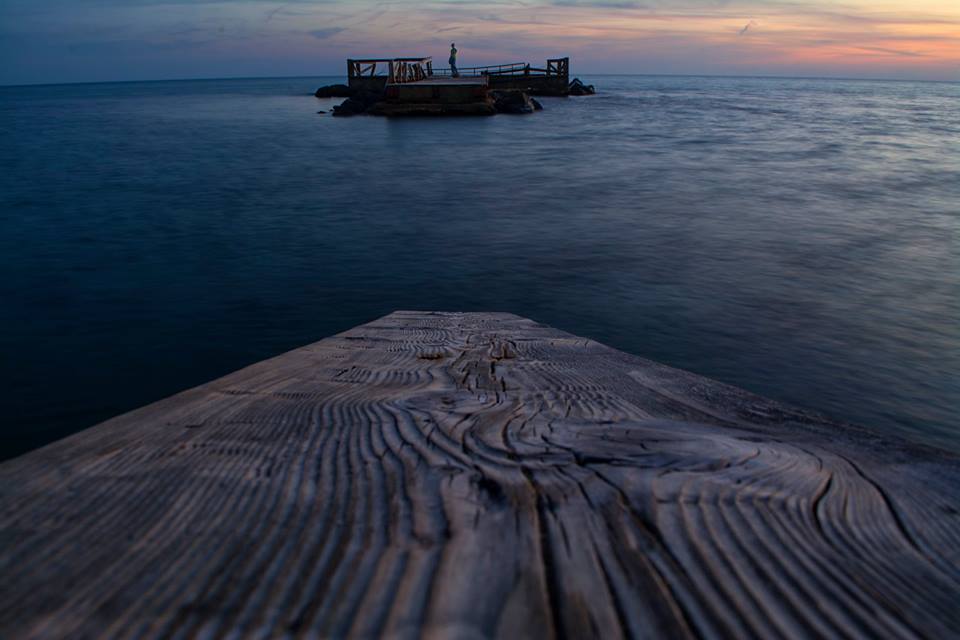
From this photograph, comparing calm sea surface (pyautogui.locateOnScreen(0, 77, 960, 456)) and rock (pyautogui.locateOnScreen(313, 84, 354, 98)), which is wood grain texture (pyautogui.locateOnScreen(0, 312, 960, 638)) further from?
rock (pyautogui.locateOnScreen(313, 84, 354, 98))

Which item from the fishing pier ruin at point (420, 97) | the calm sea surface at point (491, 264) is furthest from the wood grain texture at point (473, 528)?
the fishing pier ruin at point (420, 97)

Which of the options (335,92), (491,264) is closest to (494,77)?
(335,92)

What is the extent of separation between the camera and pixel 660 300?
7.41m

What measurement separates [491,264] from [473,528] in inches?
322

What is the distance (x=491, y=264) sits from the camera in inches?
351

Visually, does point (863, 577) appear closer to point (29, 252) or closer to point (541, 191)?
point (29, 252)

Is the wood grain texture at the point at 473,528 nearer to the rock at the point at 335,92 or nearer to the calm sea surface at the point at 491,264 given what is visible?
the calm sea surface at the point at 491,264

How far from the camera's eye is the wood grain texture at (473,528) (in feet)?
2.13

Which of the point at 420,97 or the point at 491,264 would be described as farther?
the point at 420,97

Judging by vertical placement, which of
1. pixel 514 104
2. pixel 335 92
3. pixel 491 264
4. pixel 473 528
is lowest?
pixel 491 264

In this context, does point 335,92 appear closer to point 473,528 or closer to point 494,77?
point 494,77

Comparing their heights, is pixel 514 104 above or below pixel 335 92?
below

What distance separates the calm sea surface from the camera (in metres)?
5.48

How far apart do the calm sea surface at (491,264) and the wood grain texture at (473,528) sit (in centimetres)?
408
